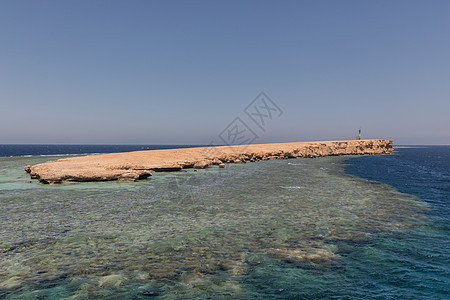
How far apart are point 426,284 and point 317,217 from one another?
5.48 m

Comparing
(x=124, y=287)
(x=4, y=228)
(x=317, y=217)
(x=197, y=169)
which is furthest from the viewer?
(x=197, y=169)

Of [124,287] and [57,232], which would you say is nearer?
[124,287]

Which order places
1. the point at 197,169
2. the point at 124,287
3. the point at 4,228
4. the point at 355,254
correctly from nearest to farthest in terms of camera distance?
the point at 124,287
the point at 355,254
the point at 4,228
the point at 197,169

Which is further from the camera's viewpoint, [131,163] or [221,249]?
[131,163]

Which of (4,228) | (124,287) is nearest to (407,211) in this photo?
(124,287)

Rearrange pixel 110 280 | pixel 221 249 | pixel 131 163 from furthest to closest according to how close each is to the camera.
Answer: pixel 131 163
pixel 221 249
pixel 110 280

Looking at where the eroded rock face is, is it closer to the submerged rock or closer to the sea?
the sea

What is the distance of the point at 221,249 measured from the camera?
7781 mm

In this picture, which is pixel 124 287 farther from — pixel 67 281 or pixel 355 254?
pixel 355 254

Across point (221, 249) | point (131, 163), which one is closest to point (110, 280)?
point (221, 249)

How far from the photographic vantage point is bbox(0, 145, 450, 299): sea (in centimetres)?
566

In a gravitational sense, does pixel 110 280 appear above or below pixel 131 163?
below

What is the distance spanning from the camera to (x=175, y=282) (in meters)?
5.90

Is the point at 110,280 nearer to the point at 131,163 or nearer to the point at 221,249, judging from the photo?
the point at 221,249
